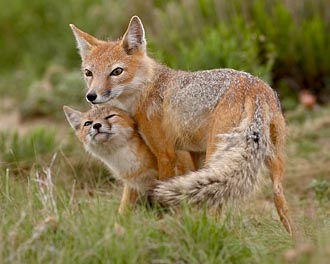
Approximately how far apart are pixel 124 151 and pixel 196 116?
2.18 feet

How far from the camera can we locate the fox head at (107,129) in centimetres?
707

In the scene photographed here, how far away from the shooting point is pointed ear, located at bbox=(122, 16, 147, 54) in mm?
7367

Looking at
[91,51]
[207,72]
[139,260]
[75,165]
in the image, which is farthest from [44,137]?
[139,260]

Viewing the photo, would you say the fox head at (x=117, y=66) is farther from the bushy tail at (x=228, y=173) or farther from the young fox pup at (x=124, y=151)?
the bushy tail at (x=228, y=173)

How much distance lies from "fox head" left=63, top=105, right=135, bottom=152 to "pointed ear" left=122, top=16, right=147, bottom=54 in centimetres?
52

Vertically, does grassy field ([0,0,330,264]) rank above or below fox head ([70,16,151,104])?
below

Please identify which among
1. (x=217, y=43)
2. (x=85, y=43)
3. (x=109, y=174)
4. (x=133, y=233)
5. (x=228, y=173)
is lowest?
(x=109, y=174)

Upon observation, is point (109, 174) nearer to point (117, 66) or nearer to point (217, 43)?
point (117, 66)

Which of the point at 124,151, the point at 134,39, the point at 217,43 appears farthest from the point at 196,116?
the point at 217,43

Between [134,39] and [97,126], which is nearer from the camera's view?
[97,126]

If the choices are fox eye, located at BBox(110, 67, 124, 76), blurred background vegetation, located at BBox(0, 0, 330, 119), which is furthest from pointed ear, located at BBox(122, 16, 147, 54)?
blurred background vegetation, located at BBox(0, 0, 330, 119)

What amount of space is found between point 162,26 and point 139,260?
7.53 meters

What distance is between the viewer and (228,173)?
20.0ft

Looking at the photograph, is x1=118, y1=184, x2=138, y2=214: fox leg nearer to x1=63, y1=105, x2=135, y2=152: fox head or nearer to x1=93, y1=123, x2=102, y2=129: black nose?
x1=63, y1=105, x2=135, y2=152: fox head
